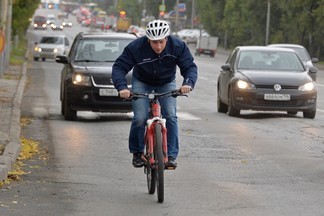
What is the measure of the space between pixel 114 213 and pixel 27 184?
2088 mm

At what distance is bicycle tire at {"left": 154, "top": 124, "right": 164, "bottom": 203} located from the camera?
10.6 meters

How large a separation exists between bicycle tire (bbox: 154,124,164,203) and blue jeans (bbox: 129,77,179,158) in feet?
1.30

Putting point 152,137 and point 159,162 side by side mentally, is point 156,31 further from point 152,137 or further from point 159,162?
point 159,162

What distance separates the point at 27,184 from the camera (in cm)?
1188

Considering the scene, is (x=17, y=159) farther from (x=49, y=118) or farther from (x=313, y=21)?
(x=313, y=21)

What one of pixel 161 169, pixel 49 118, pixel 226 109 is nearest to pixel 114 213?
pixel 161 169

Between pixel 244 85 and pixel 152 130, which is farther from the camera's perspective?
pixel 244 85

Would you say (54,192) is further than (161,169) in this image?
Yes

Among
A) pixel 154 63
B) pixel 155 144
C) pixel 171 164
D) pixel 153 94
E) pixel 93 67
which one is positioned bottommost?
pixel 93 67

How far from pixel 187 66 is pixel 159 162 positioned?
1217 mm

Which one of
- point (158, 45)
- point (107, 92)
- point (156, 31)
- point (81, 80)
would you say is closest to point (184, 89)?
point (158, 45)

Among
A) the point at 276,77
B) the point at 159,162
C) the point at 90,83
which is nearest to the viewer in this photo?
the point at 159,162

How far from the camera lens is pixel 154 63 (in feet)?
37.1

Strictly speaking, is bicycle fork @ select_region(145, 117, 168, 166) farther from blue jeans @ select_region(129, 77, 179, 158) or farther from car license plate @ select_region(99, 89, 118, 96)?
car license plate @ select_region(99, 89, 118, 96)
